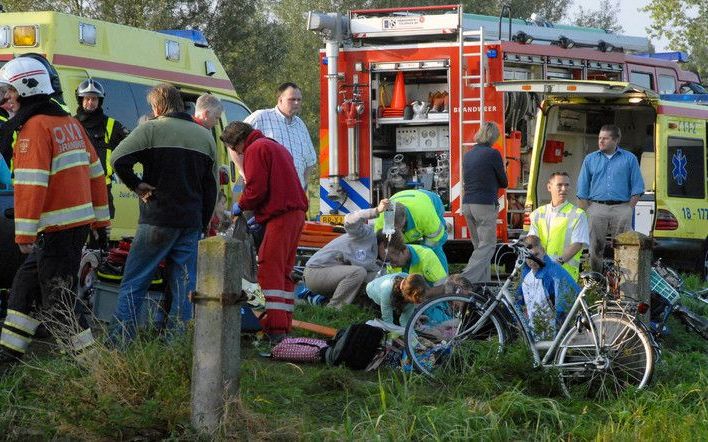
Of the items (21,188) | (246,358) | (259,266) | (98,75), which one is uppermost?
(98,75)

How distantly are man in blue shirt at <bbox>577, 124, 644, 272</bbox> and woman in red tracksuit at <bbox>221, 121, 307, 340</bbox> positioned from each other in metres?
3.61

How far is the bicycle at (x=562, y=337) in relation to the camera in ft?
23.5

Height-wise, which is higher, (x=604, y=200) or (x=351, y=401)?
(x=604, y=200)

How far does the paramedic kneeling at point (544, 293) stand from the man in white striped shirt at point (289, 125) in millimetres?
3327

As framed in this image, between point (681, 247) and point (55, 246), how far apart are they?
8.43 m

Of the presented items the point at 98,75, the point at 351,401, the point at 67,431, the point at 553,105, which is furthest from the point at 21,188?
the point at 553,105

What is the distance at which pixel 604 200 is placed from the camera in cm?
1145

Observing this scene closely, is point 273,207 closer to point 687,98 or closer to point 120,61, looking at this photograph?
point 120,61

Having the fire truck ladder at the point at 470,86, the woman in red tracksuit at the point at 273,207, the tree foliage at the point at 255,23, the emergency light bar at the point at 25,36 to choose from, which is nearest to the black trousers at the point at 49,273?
the woman in red tracksuit at the point at 273,207

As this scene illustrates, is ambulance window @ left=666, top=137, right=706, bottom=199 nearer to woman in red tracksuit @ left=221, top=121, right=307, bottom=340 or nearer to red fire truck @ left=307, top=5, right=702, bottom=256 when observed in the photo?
red fire truck @ left=307, top=5, right=702, bottom=256

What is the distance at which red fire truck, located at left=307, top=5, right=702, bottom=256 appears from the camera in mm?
13836

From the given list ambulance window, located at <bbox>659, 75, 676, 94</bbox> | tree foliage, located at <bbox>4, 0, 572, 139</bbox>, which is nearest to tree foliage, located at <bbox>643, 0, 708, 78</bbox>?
tree foliage, located at <bbox>4, 0, 572, 139</bbox>

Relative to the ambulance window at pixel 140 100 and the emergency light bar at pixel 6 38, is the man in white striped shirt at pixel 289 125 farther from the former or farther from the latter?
the emergency light bar at pixel 6 38

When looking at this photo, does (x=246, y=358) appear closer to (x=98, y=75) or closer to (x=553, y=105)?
(x=98, y=75)
